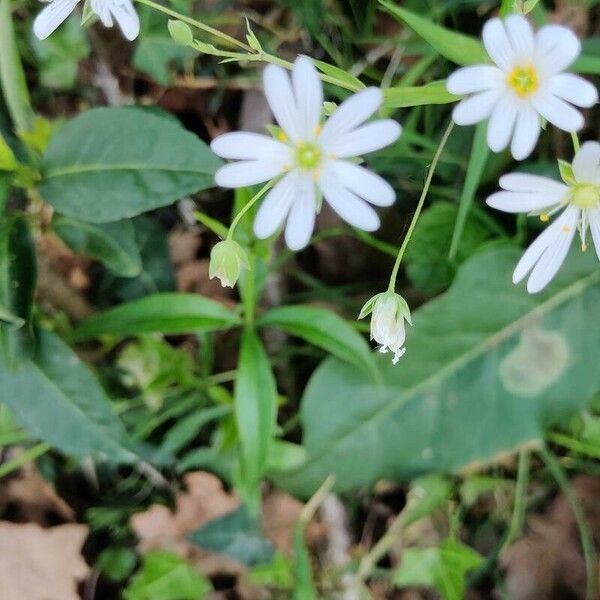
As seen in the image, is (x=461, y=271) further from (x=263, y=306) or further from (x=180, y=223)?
(x=180, y=223)

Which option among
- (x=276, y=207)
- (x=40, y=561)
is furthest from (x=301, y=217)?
(x=40, y=561)

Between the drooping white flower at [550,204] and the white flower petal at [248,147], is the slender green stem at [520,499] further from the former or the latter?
the white flower petal at [248,147]

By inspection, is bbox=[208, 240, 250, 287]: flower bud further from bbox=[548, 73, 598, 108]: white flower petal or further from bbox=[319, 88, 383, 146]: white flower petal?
bbox=[548, 73, 598, 108]: white flower petal

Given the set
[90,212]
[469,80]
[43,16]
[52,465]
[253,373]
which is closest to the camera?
[469,80]

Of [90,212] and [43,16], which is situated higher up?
[43,16]

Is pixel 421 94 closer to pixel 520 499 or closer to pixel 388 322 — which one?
pixel 388 322

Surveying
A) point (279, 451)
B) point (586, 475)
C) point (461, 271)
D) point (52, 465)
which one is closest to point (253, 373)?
point (279, 451)

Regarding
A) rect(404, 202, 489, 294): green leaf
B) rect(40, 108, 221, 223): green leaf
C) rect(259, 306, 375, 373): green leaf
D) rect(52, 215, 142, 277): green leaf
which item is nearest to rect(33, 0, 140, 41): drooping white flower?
rect(40, 108, 221, 223): green leaf
